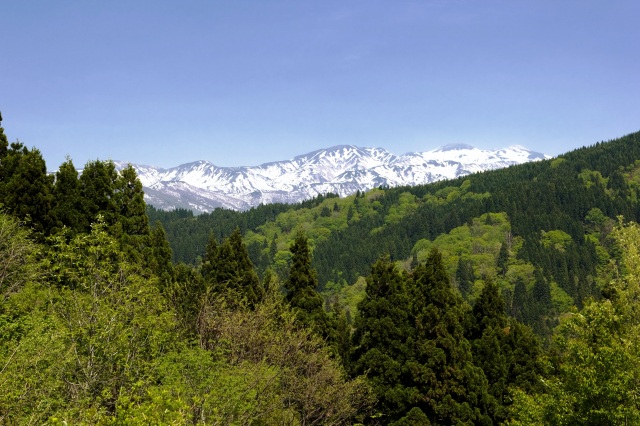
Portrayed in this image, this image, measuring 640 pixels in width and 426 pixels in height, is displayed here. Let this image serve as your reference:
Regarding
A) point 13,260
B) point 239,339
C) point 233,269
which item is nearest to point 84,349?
point 13,260

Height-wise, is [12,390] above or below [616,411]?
above

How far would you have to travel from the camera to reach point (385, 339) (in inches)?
1341

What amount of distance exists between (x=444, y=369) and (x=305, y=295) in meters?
12.2

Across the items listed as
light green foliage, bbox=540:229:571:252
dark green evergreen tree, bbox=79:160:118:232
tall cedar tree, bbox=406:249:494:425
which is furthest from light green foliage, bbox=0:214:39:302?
light green foliage, bbox=540:229:571:252

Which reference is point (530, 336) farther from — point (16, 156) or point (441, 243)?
point (441, 243)

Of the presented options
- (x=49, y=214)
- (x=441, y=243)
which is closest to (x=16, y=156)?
(x=49, y=214)

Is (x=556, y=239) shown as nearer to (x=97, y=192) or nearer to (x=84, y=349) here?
(x=97, y=192)

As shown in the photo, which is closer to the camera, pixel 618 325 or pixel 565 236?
pixel 618 325

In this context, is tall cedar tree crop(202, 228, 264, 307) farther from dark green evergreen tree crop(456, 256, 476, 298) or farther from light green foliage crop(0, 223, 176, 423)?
dark green evergreen tree crop(456, 256, 476, 298)

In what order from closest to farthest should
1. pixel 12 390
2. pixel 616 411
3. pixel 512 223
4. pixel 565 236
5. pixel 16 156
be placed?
pixel 12 390, pixel 616 411, pixel 16 156, pixel 565 236, pixel 512 223

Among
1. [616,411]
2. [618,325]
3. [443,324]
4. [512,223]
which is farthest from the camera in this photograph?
[512,223]

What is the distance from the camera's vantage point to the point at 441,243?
192500mm

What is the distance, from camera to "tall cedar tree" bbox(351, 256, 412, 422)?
3212 centimetres

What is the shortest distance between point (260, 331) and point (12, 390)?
1542 cm
